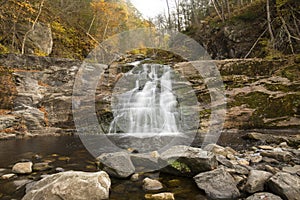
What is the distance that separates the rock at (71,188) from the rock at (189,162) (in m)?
1.30

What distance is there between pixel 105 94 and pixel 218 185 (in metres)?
9.20

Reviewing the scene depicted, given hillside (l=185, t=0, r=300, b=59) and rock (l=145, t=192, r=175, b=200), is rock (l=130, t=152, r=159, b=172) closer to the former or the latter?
rock (l=145, t=192, r=175, b=200)

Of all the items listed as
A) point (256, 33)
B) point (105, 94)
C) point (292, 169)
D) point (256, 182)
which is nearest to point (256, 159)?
point (292, 169)

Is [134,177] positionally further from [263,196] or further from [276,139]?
[276,139]

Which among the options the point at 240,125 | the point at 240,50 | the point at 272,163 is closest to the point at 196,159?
the point at 272,163

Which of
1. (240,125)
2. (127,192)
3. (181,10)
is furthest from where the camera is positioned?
(181,10)

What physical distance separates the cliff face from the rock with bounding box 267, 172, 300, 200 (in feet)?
19.0

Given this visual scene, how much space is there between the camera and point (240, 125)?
8531mm

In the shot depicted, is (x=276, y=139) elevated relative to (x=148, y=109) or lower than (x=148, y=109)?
lower

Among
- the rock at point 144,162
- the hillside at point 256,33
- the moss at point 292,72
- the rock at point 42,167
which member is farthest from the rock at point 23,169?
the hillside at point 256,33

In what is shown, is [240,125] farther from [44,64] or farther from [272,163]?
[44,64]

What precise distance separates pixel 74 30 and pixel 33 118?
12.1 m

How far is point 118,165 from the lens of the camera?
3857 mm

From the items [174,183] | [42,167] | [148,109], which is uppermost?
[148,109]
